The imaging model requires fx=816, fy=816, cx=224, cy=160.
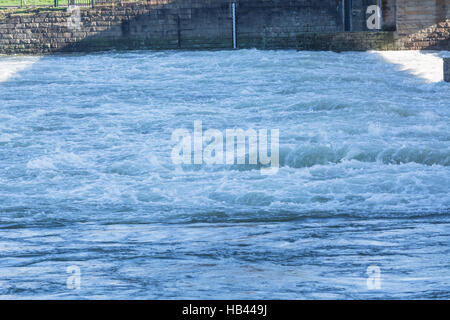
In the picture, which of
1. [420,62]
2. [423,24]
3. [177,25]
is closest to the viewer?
[420,62]

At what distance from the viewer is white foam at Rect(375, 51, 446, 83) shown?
19578 mm

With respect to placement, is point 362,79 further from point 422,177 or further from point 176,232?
point 176,232

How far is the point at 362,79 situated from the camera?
63.0 feet

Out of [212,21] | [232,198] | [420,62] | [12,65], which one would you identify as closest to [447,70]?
[420,62]

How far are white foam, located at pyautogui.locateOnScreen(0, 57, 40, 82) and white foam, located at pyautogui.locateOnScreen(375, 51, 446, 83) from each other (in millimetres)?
11225

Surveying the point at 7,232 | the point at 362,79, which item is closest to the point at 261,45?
the point at 362,79

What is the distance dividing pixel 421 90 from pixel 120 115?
21.0 feet

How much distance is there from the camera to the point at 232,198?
29.4 ft

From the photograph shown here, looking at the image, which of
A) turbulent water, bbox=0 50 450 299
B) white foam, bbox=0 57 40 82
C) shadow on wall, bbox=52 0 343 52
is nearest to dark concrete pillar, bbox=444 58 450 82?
turbulent water, bbox=0 50 450 299

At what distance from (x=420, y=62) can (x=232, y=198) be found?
14.5 meters

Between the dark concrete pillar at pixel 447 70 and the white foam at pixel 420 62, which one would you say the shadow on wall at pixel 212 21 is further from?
the dark concrete pillar at pixel 447 70

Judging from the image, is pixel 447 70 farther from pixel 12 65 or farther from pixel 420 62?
pixel 12 65

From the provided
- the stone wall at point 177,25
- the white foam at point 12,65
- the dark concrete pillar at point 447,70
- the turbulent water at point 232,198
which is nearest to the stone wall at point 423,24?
the stone wall at point 177,25

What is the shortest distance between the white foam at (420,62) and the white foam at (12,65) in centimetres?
1123
